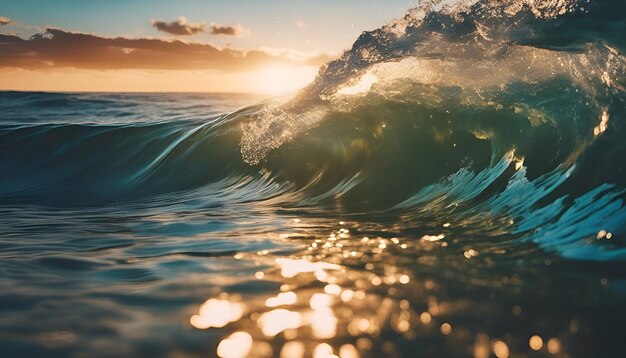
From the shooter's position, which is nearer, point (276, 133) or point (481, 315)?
point (481, 315)

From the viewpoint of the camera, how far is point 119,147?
404 inches

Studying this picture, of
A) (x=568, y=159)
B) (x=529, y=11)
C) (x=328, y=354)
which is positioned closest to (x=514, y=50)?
(x=529, y=11)

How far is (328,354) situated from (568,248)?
168 centimetres

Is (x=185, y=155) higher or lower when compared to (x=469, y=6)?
lower

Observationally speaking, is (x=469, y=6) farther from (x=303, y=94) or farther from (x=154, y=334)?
(x=154, y=334)

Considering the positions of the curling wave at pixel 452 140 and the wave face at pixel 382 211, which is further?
the curling wave at pixel 452 140

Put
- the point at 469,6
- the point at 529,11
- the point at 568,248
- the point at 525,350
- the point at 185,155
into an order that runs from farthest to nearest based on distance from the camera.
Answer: the point at 185,155 < the point at 469,6 < the point at 529,11 < the point at 568,248 < the point at 525,350

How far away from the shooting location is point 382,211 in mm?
4613

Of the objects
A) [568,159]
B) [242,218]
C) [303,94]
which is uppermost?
[303,94]

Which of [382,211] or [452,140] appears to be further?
[452,140]

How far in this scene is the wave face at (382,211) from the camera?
1999 mm

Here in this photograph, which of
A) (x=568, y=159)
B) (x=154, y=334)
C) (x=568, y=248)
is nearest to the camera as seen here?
(x=154, y=334)

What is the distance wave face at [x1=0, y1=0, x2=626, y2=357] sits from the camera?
6.56ft

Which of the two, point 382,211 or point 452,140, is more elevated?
point 452,140
